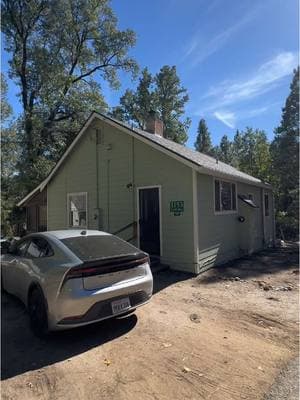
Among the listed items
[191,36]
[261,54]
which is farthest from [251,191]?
[191,36]

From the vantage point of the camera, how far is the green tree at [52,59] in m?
21.6

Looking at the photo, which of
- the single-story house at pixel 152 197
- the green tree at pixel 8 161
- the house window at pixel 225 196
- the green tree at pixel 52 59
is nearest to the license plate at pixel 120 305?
the single-story house at pixel 152 197

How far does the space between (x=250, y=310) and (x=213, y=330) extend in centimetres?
137

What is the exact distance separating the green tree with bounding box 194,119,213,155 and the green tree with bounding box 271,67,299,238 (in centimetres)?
3189

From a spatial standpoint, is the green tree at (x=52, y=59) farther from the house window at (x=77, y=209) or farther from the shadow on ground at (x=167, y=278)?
the shadow on ground at (x=167, y=278)

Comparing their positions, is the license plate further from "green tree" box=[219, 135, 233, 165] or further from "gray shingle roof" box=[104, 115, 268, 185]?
"green tree" box=[219, 135, 233, 165]

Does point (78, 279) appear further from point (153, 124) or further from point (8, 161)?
point (8, 161)

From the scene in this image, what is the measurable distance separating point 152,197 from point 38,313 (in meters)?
6.36

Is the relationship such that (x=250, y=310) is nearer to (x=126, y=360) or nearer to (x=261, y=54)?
(x=126, y=360)

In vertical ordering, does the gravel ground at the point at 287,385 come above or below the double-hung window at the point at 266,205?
below

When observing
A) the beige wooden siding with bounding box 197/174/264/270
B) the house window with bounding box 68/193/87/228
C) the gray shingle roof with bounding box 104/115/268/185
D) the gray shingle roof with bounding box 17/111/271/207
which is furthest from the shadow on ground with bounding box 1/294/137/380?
the house window with bounding box 68/193/87/228

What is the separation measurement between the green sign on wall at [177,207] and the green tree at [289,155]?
14015 mm

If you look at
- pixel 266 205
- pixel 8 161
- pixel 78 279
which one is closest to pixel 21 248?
pixel 78 279

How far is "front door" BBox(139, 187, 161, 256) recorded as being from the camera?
1036 centimetres
